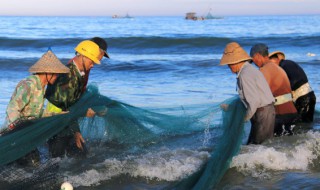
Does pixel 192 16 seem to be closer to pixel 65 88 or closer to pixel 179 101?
pixel 179 101

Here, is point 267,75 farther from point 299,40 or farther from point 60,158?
point 299,40

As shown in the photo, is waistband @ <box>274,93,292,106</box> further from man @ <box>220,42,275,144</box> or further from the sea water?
man @ <box>220,42,275,144</box>

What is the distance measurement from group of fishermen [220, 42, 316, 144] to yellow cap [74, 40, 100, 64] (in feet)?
4.67

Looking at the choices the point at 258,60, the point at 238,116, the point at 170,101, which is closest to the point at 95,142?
the point at 238,116

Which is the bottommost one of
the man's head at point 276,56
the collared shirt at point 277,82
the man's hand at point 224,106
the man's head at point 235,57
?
the man's hand at point 224,106

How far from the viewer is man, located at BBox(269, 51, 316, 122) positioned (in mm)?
8234

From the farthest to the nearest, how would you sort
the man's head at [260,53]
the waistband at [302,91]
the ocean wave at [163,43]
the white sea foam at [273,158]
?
the ocean wave at [163,43] → the waistband at [302,91] → the man's head at [260,53] → the white sea foam at [273,158]

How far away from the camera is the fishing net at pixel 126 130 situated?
525 cm

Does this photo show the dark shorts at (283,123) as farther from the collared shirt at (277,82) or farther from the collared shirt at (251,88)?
the collared shirt at (251,88)

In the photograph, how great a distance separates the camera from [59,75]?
5.73 m

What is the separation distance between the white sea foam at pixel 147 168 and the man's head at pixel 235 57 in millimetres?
1074

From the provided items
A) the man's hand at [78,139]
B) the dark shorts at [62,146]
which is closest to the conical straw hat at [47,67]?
the dark shorts at [62,146]

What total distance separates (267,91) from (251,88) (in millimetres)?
255

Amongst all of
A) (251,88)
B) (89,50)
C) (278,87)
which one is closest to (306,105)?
(278,87)
